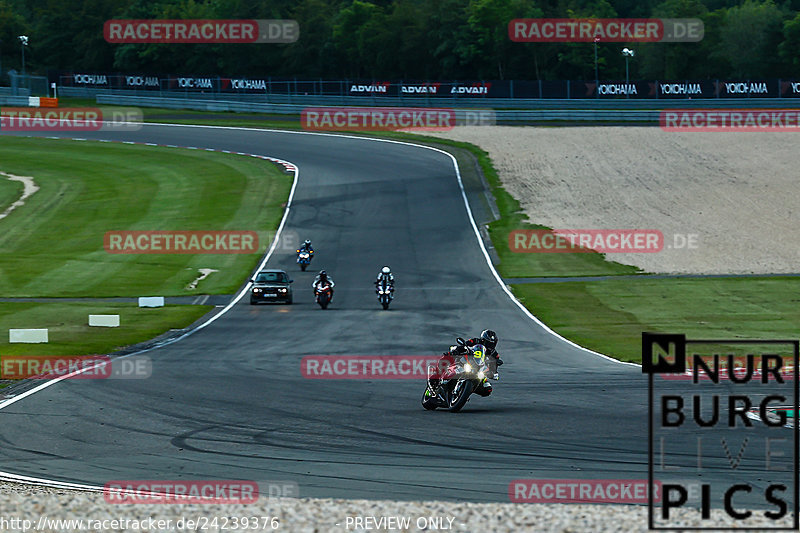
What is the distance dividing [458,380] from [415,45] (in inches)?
4065

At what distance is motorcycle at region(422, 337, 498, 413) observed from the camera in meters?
16.3

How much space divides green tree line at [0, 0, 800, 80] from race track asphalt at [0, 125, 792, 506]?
81805 millimetres

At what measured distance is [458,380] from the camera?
53.5 ft

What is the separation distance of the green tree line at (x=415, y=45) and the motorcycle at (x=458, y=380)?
9513 cm

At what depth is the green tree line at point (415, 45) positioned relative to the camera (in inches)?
4242

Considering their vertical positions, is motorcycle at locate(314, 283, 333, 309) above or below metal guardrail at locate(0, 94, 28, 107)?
below

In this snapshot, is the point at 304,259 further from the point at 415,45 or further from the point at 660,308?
the point at 415,45

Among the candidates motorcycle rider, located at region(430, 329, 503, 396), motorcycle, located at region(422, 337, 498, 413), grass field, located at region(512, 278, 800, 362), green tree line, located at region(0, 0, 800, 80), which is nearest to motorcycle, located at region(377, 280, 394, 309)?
grass field, located at region(512, 278, 800, 362)

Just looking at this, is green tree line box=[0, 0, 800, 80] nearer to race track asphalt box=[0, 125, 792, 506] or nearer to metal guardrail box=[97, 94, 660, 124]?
metal guardrail box=[97, 94, 660, 124]

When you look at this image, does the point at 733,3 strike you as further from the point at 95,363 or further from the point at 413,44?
the point at 95,363

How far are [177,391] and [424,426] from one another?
18.2 feet

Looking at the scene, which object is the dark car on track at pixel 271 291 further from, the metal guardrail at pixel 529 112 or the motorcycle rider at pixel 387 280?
the metal guardrail at pixel 529 112

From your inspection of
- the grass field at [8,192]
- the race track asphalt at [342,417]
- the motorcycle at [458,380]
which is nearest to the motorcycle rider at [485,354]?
the motorcycle at [458,380]

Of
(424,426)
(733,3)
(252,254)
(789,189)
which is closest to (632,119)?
(789,189)
